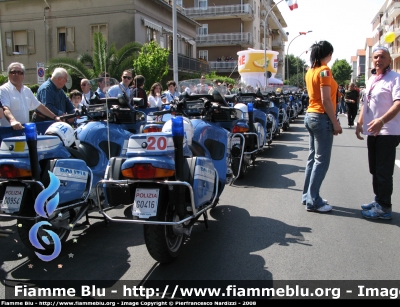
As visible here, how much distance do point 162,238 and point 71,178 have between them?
1143 millimetres

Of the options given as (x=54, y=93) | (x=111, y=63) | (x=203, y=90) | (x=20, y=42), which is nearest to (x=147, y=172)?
(x=203, y=90)

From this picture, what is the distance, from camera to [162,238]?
375 cm

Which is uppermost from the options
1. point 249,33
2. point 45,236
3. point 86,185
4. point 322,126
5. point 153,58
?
point 249,33

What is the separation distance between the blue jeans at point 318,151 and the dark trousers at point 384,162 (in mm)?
516

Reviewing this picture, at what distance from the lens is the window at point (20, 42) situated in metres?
26.7

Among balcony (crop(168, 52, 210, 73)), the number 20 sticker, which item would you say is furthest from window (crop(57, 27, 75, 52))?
the number 20 sticker

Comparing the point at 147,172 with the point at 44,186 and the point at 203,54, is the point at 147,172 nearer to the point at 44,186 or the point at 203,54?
the point at 44,186

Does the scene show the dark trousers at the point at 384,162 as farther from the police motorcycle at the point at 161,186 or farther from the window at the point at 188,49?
the window at the point at 188,49

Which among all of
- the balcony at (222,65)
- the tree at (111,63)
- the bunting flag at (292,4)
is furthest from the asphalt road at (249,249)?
the balcony at (222,65)

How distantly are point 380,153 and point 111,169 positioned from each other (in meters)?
3.23

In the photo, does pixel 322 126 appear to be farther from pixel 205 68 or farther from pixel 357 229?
pixel 205 68

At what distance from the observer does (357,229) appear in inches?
198

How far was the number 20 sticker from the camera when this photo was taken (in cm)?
372

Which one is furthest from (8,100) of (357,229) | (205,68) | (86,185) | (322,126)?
(205,68)
